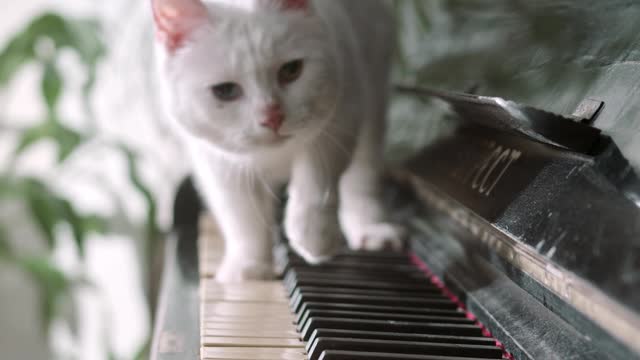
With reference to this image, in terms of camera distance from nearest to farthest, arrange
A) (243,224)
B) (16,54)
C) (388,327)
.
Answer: (388,327) < (243,224) < (16,54)

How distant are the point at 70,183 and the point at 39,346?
47cm

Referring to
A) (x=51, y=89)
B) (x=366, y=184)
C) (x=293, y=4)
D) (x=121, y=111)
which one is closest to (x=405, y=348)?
(x=293, y=4)

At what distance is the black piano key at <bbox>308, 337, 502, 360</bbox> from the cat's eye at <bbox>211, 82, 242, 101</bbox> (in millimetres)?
352

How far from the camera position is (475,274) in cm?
101

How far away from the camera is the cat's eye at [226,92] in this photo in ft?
3.44

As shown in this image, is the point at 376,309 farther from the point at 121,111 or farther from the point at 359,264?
the point at 121,111

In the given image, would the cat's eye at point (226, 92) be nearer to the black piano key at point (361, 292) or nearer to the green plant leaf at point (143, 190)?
the black piano key at point (361, 292)

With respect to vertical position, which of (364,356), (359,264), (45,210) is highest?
(45,210)

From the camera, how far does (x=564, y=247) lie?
0.69 metres

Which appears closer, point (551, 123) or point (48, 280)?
point (551, 123)

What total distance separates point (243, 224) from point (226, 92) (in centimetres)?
26

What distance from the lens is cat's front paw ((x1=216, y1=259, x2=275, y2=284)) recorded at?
1.20 m

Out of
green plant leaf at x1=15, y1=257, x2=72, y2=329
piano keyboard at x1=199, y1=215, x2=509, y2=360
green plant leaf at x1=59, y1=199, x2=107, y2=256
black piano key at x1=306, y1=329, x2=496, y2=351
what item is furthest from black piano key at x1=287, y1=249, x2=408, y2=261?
green plant leaf at x1=15, y1=257, x2=72, y2=329

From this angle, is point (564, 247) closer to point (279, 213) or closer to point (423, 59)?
point (423, 59)
